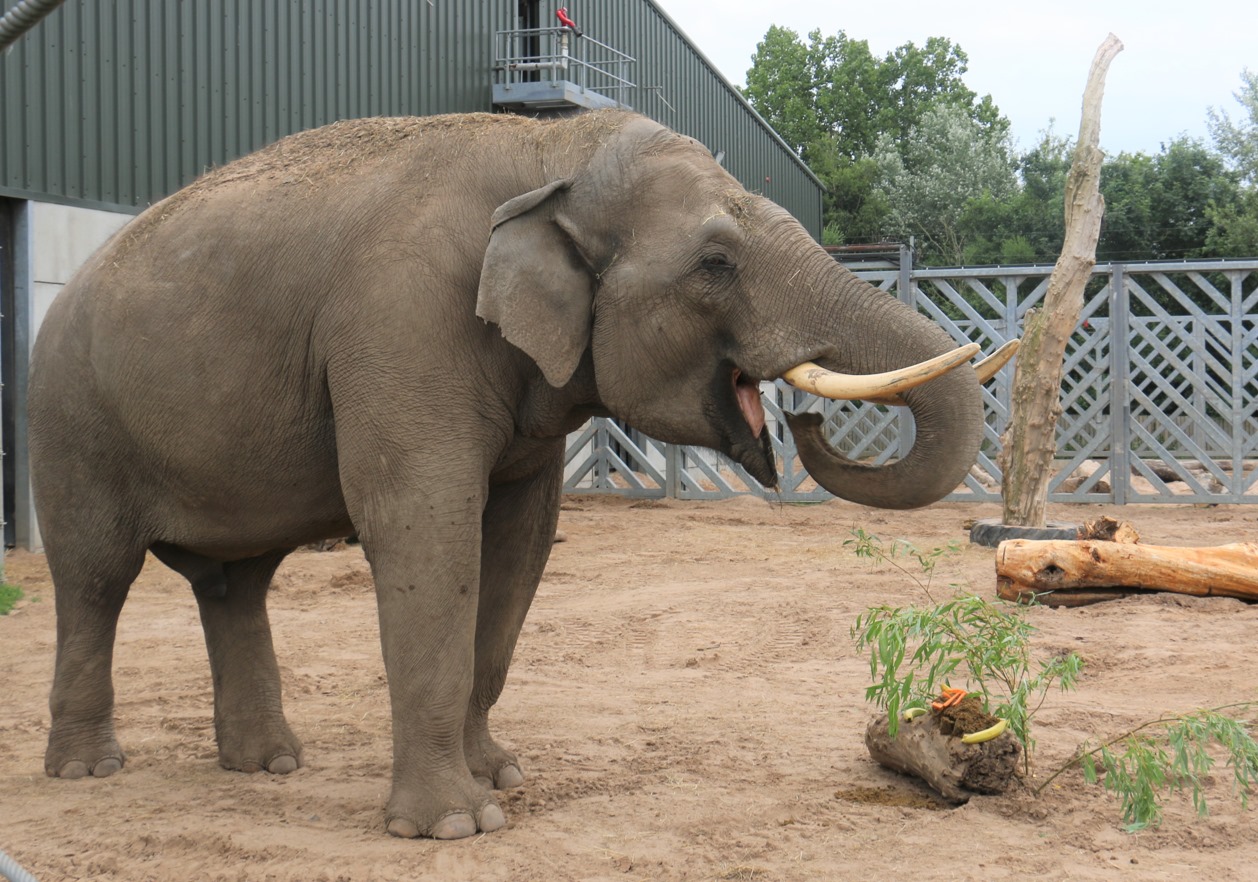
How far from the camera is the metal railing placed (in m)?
17.1

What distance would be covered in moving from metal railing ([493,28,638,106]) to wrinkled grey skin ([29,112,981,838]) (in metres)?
13.0

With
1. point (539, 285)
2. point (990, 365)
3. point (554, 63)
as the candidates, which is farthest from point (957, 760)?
point (554, 63)

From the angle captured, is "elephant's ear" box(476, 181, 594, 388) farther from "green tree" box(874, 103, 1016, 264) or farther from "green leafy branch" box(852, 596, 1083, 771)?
"green tree" box(874, 103, 1016, 264)

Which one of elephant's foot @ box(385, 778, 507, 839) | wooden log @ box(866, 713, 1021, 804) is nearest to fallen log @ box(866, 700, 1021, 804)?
wooden log @ box(866, 713, 1021, 804)

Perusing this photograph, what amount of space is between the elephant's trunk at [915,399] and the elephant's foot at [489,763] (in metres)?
1.60

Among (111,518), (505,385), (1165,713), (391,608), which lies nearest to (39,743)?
(111,518)

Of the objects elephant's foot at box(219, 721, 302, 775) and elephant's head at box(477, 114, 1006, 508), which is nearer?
elephant's head at box(477, 114, 1006, 508)

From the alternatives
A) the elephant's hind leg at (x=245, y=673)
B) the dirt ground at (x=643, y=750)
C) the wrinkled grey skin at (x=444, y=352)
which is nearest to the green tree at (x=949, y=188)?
the dirt ground at (x=643, y=750)

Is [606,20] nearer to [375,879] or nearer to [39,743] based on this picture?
[39,743]

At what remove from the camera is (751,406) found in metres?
3.83

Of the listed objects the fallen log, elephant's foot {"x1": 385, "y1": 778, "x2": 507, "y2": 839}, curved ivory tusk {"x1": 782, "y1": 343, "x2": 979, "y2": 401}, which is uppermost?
curved ivory tusk {"x1": 782, "y1": 343, "x2": 979, "y2": 401}

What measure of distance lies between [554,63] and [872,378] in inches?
560

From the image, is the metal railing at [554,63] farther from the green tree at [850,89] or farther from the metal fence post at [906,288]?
the green tree at [850,89]

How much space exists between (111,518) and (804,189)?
87.7ft
